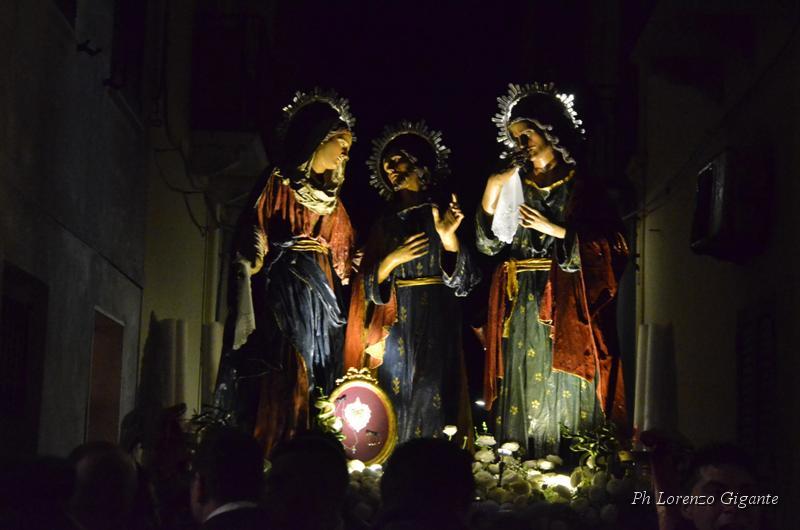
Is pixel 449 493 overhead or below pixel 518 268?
below

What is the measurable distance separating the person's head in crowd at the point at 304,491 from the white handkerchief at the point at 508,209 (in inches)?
203

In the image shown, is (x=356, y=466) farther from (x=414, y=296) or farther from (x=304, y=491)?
(x=304, y=491)

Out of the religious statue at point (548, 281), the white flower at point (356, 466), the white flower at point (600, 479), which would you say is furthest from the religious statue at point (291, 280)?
the white flower at point (600, 479)

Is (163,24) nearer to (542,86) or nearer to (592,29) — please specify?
(542,86)

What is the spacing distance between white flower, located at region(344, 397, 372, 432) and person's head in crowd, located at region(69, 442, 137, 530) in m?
4.54

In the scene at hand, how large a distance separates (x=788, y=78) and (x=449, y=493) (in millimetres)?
5362

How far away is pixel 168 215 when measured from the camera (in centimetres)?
1398

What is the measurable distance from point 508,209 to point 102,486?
5.28 m

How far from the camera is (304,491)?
494 centimetres

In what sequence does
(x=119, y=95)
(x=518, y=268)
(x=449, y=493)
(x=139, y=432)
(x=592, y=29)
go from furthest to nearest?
(x=592, y=29) < (x=119, y=95) < (x=139, y=432) < (x=518, y=268) < (x=449, y=493)

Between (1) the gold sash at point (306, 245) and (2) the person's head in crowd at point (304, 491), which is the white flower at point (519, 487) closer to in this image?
(1) the gold sash at point (306, 245)

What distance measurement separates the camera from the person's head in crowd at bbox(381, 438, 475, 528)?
4.80m

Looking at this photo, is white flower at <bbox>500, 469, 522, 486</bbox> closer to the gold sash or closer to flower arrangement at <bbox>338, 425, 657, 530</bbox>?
flower arrangement at <bbox>338, 425, 657, 530</bbox>

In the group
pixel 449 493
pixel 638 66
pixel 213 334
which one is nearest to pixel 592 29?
pixel 638 66
